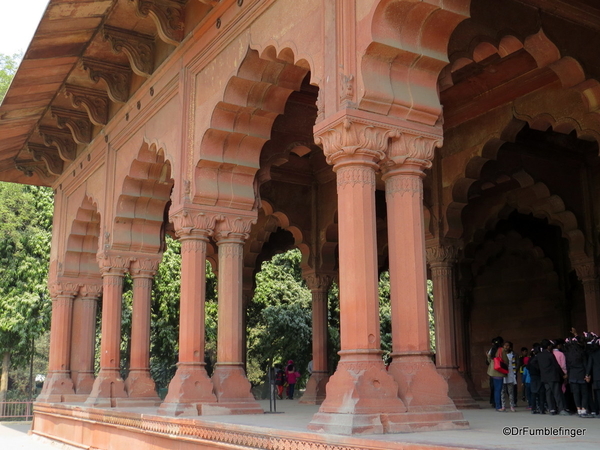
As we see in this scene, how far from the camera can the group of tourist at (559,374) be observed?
359 inches

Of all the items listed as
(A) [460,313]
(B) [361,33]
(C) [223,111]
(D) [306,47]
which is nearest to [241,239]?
(C) [223,111]

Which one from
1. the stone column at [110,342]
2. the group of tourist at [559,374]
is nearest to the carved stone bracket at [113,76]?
the stone column at [110,342]

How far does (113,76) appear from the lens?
511 inches

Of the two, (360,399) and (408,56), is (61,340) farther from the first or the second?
(408,56)

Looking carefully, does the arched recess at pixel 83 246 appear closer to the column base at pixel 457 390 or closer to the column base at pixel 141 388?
the column base at pixel 141 388

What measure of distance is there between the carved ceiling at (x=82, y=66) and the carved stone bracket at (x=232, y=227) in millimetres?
2975

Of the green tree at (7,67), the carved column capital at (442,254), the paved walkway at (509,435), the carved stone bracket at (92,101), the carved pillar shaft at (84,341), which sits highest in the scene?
the green tree at (7,67)

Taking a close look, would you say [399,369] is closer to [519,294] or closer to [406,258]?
[406,258]

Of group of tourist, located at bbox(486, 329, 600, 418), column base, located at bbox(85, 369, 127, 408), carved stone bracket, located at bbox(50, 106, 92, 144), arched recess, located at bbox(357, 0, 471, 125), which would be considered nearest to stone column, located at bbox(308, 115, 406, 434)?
arched recess, located at bbox(357, 0, 471, 125)

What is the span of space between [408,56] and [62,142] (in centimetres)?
1136

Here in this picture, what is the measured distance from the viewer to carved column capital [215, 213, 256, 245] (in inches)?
394

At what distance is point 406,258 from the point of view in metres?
6.72

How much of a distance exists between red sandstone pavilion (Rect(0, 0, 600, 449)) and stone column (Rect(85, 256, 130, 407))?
4 centimetres

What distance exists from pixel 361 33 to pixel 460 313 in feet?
40.2
